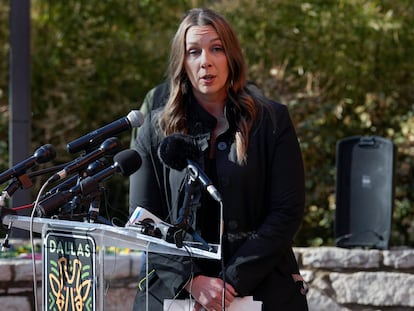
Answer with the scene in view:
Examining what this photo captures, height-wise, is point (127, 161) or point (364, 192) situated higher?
point (127, 161)

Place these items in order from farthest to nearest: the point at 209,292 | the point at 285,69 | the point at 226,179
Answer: the point at 285,69 < the point at 226,179 < the point at 209,292

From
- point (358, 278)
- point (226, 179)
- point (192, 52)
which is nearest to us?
point (226, 179)

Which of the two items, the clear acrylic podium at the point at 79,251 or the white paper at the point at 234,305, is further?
the white paper at the point at 234,305

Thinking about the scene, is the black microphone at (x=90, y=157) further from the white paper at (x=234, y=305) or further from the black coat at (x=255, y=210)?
the white paper at (x=234, y=305)

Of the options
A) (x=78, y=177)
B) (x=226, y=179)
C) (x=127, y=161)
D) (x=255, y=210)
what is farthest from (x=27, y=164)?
(x=255, y=210)

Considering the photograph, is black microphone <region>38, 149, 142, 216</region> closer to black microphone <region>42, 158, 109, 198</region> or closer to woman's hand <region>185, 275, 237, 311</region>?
black microphone <region>42, 158, 109, 198</region>

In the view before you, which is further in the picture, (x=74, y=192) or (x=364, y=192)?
(x=364, y=192)

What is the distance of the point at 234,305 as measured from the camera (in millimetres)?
3049

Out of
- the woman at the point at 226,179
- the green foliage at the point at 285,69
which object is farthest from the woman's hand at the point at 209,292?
the green foliage at the point at 285,69

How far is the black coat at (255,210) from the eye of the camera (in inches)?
122

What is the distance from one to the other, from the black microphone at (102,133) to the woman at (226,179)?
0.29 metres

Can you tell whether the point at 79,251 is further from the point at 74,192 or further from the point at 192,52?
the point at 192,52

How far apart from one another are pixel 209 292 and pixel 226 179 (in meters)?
0.39

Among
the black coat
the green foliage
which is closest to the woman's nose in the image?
the black coat
